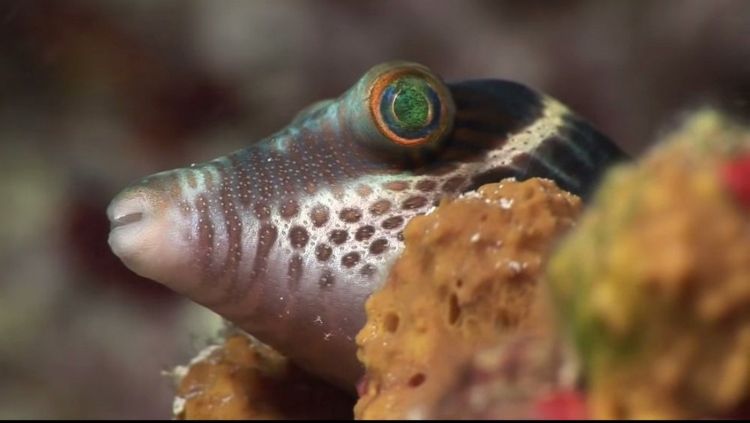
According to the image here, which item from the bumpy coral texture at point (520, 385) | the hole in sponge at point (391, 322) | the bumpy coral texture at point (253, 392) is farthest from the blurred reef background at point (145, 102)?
the bumpy coral texture at point (520, 385)

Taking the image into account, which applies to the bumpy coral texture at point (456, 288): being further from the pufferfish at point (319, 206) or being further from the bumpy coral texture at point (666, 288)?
the pufferfish at point (319, 206)

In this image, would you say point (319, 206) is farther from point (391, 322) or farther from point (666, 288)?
point (666, 288)

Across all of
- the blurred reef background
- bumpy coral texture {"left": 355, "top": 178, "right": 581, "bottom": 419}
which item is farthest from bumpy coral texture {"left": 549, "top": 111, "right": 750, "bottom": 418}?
the blurred reef background

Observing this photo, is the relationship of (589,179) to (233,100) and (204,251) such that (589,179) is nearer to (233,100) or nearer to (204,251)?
(204,251)

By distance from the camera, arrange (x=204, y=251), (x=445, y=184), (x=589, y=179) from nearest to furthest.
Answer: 1. (x=204, y=251)
2. (x=445, y=184)
3. (x=589, y=179)

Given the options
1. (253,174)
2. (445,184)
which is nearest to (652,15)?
(445,184)

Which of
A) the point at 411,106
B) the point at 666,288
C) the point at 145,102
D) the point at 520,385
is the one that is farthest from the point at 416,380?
the point at 145,102

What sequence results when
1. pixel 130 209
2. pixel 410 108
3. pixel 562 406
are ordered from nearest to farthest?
1. pixel 562 406
2. pixel 130 209
3. pixel 410 108
